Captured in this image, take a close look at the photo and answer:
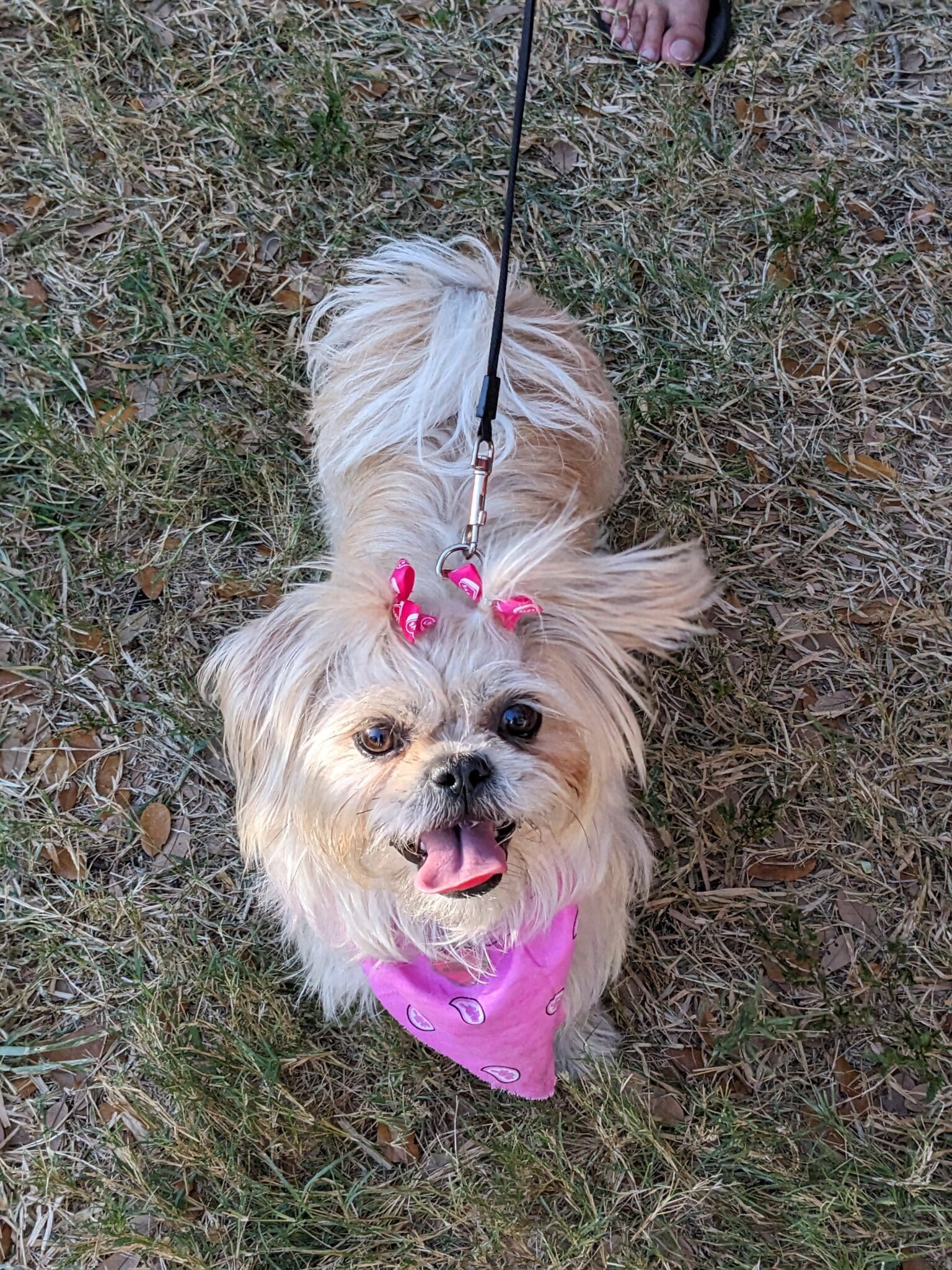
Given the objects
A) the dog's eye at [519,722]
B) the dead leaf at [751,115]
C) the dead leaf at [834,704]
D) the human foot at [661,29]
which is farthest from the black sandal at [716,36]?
the dog's eye at [519,722]

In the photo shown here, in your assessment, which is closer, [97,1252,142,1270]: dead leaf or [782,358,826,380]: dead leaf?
[97,1252,142,1270]: dead leaf

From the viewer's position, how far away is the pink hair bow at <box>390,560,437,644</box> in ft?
5.53

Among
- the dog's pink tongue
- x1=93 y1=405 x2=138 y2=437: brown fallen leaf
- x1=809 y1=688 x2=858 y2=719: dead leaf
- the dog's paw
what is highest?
the dog's pink tongue

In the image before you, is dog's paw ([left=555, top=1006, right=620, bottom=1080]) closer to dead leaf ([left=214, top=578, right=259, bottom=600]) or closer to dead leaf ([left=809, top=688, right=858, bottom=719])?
dead leaf ([left=809, top=688, right=858, bottom=719])

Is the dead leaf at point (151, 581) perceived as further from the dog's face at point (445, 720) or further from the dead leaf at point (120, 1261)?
the dead leaf at point (120, 1261)

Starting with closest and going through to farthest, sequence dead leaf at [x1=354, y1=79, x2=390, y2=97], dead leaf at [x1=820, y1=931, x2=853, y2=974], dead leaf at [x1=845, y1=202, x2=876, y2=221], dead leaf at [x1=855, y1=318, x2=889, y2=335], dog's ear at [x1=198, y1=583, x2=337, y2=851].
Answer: dog's ear at [x1=198, y1=583, x2=337, y2=851] → dead leaf at [x1=820, y1=931, x2=853, y2=974] → dead leaf at [x1=855, y1=318, x2=889, y2=335] → dead leaf at [x1=845, y1=202, x2=876, y2=221] → dead leaf at [x1=354, y1=79, x2=390, y2=97]

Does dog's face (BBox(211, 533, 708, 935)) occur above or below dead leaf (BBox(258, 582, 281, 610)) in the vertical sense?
above

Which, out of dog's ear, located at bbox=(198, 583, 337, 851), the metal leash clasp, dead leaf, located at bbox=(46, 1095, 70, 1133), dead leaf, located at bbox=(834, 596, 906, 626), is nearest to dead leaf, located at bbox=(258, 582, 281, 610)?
dog's ear, located at bbox=(198, 583, 337, 851)

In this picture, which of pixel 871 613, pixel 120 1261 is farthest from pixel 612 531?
pixel 120 1261

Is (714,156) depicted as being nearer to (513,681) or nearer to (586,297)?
(586,297)

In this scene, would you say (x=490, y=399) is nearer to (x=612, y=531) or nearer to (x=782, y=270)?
(x=612, y=531)

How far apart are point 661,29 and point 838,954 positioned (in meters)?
3.21

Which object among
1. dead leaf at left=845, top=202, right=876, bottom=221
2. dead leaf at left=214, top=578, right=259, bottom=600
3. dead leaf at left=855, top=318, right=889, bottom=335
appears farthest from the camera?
dead leaf at left=845, top=202, right=876, bottom=221

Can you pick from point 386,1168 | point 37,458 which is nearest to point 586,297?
point 37,458
